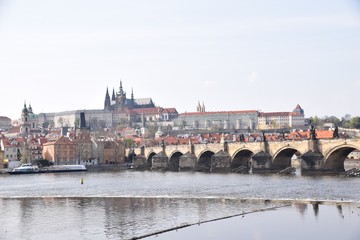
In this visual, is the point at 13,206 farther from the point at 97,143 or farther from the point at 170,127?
the point at 170,127

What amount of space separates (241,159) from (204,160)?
268 inches

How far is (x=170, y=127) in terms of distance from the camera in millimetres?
173125

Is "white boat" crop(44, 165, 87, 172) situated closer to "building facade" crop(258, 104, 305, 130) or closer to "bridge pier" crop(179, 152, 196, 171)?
"bridge pier" crop(179, 152, 196, 171)

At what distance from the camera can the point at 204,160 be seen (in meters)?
67.5

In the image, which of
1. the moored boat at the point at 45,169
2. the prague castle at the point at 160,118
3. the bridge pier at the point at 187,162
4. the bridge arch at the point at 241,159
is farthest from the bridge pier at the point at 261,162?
the prague castle at the point at 160,118

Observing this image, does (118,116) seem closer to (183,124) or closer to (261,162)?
(183,124)

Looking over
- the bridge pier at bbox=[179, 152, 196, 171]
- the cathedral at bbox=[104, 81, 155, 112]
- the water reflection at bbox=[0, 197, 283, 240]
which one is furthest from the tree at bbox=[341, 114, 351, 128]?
the water reflection at bbox=[0, 197, 283, 240]

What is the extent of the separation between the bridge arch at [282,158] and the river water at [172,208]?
40.3 feet

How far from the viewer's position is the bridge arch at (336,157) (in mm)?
47125

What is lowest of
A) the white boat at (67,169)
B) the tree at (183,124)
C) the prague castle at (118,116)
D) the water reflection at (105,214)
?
the water reflection at (105,214)

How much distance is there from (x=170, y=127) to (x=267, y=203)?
144m

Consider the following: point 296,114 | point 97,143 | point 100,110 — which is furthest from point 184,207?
point 100,110

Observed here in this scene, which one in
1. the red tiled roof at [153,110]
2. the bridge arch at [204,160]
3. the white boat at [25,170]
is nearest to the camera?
the bridge arch at [204,160]

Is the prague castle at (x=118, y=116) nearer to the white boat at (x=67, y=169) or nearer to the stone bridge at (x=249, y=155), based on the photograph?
the stone bridge at (x=249, y=155)
